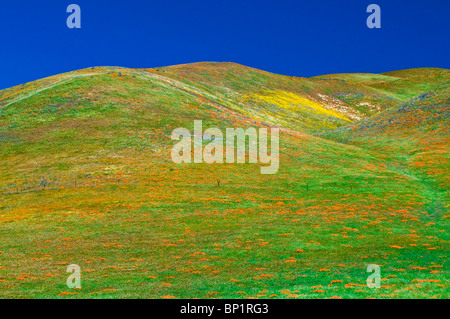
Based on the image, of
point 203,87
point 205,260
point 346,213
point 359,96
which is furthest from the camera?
point 359,96

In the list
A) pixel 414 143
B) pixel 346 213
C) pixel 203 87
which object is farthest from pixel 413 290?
pixel 203 87

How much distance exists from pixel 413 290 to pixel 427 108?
88635mm

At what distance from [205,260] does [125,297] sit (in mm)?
9623

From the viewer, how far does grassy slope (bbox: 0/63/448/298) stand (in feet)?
86.4

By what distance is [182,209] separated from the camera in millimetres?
45969

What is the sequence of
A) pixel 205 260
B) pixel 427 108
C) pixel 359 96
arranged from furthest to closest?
pixel 359 96, pixel 427 108, pixel 205 260

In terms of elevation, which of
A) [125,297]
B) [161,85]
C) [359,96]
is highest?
[359,96]

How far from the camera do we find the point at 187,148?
68125 millimetres

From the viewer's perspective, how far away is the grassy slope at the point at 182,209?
26344 mm

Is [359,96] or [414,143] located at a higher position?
[359,96]

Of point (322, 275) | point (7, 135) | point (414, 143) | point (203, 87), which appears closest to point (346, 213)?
point (322, 275)

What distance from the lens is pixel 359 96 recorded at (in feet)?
558
